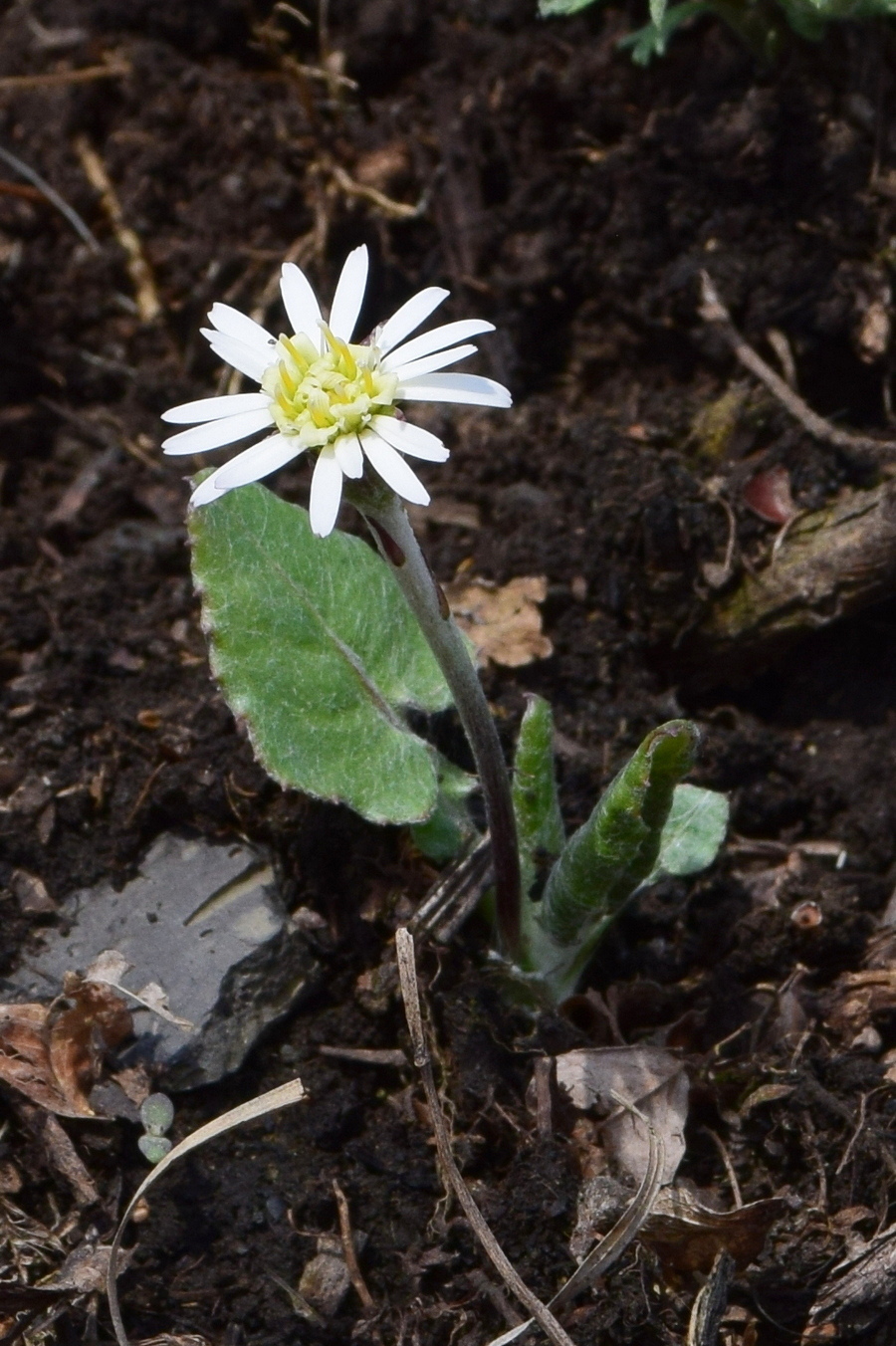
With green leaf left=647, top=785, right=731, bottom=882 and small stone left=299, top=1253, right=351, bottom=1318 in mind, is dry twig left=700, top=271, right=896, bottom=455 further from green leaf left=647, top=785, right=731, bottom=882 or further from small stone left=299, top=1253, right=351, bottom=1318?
small stone left=299, top=1253, right=351, bottom=1318

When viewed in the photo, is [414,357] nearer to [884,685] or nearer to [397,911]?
[397,911]

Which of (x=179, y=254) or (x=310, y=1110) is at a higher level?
(x=179, y=254)

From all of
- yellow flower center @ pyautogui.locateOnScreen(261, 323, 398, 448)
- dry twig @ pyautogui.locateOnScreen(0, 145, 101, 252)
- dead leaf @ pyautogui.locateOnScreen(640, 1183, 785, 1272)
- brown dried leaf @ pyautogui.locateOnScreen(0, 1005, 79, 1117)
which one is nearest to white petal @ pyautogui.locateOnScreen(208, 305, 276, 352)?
yellow flower center @ pyautogui.locateOnScreen(261, 323, 398, 448)

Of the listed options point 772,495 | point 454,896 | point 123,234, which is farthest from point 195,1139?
point 123,234

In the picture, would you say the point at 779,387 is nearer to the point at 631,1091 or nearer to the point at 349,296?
the point at 349,296

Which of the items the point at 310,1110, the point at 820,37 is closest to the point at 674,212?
A: the point at 820,37
